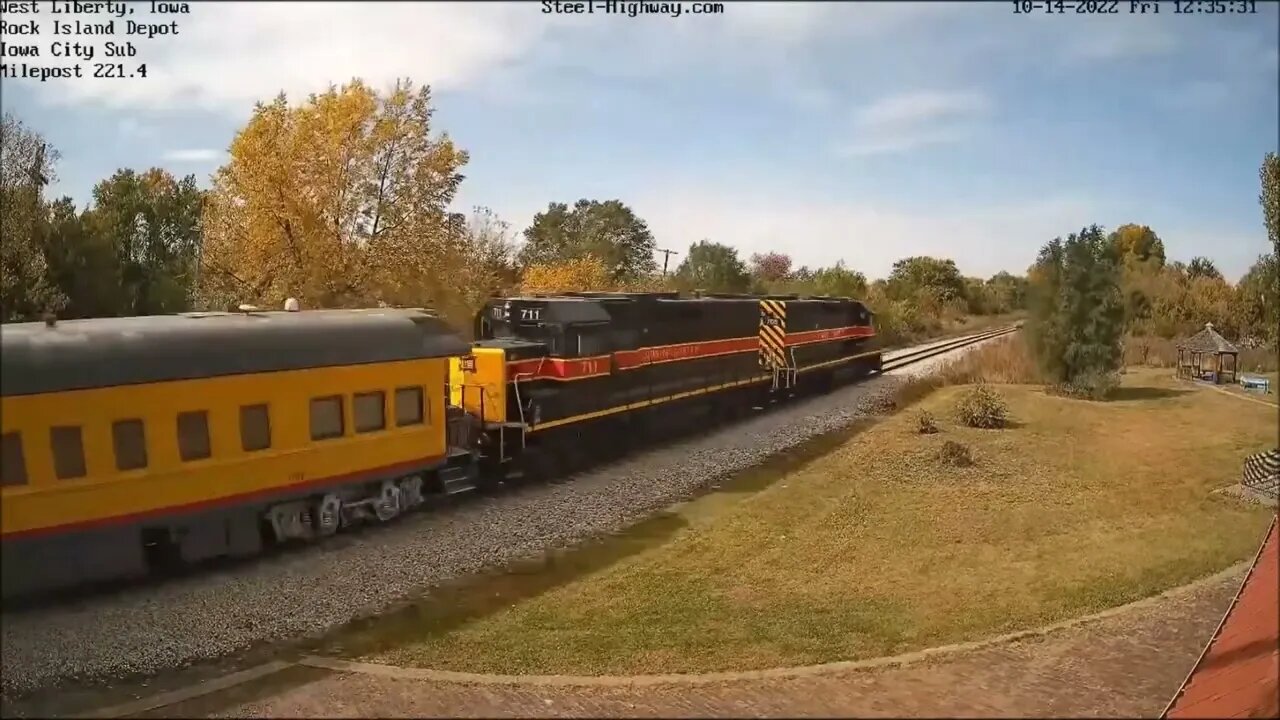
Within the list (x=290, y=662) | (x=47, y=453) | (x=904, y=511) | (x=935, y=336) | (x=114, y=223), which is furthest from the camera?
(x=935, y=336)

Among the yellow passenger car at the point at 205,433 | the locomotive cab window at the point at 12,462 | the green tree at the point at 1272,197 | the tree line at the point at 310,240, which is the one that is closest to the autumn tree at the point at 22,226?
the tree line at the point at 310,240

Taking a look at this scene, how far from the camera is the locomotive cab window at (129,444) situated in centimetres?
872

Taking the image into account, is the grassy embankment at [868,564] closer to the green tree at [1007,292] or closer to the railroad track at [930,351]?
the green tree at [1007,292]

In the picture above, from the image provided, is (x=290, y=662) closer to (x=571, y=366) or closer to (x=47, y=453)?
(x=47, y=453)

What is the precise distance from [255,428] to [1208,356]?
30697 millimetres

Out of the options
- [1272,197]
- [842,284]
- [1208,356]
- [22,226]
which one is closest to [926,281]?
[842,284]

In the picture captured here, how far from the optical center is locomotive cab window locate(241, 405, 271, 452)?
1026 centimetres

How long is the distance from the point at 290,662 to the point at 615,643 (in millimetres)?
3223

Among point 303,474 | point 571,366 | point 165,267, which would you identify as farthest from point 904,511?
point 165,267

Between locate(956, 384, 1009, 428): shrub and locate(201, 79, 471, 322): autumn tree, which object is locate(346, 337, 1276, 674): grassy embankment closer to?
locate(956, 384, 1009, 428): shrub

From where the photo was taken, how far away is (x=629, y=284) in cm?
4253

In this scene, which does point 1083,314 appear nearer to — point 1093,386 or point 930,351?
point 1093,386

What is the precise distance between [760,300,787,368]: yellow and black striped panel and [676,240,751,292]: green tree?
62.7 feet

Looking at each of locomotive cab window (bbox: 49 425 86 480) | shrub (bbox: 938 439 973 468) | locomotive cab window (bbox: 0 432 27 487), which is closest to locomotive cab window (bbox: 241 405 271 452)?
locomotive cab window (bbox: 49 425 86 480)
